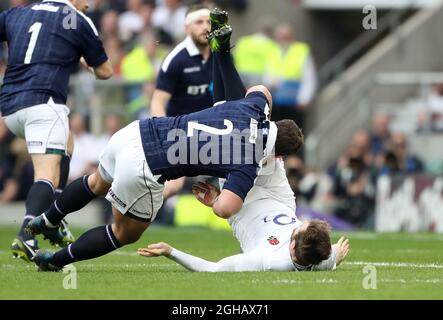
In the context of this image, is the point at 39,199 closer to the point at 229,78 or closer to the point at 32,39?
the point at 32,39

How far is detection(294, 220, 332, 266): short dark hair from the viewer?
937 cm

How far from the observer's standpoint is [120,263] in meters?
11.5

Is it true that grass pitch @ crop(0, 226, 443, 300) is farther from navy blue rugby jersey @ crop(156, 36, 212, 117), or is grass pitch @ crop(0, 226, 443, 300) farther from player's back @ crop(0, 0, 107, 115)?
navy blue rugby jersey @ crop(156, 36, 212, 117)

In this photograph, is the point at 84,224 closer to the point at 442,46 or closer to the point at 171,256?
the point at 442,46

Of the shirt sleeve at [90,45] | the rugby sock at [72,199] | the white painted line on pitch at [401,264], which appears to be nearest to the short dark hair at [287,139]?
the rugby sock at [72,199]

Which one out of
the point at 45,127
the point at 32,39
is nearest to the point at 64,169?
the point at 45,127

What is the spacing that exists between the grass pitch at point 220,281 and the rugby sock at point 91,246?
0.17m

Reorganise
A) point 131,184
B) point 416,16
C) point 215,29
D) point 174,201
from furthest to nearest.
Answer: point 416,16, point 174,201, point 215,29, point 131,184

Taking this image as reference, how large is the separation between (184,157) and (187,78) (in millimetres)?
3966

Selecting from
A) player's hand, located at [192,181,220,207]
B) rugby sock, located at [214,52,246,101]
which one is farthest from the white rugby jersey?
rugby sock, located at [214,52,246,101]

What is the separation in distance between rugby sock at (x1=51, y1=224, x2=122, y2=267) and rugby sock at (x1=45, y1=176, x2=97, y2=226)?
52 cm

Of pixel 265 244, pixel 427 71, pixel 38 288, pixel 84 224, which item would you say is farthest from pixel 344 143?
pixel 38 288

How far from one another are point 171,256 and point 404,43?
13607mm

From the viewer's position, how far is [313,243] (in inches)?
371
